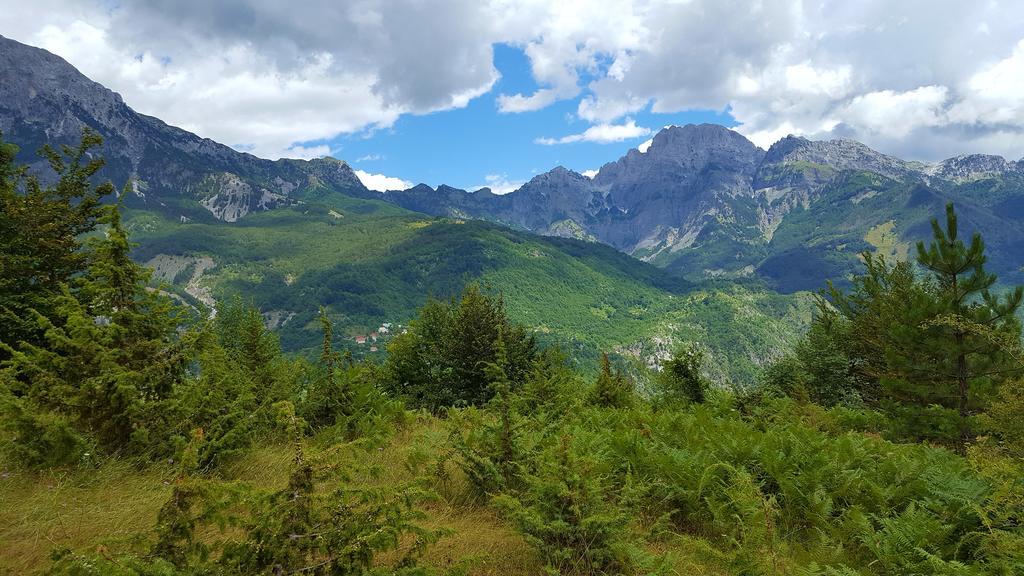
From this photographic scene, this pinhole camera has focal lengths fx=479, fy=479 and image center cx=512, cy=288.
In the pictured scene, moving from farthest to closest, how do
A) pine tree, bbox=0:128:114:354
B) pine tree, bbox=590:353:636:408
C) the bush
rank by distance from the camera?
pine tree, bbox=590:353:636:408
pine tree, bbox=0:128:114:354
the bush

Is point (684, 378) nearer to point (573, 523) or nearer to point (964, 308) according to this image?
point (964, 308)

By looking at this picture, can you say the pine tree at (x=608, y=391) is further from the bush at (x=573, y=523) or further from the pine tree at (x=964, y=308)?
the bush at (x=573, y=523)

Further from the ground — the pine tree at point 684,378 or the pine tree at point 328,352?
the pine tree at point 328,352

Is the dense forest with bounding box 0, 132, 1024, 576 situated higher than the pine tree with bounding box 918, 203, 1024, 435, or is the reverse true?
the pine tree with bounding box 918, 203, 1024, 435

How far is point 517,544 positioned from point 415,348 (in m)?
12.1

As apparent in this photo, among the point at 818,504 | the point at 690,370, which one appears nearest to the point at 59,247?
the point at 818,504

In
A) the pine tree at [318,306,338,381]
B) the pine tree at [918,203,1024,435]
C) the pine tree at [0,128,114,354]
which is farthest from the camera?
the pine tree at [918,203,1024,435]

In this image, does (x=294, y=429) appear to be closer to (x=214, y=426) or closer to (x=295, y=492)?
(x=295, y=492)

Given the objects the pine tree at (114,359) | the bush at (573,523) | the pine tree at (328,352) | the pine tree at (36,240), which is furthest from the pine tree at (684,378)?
the pine tree at (36,240)

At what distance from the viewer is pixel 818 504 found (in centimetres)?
607

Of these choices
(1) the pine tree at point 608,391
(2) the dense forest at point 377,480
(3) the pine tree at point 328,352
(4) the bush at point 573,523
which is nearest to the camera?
(2) the dense forest at point 377,480

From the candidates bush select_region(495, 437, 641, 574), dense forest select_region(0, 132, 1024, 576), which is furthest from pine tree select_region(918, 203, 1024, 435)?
bush select_region(495, 437, 641, 574)

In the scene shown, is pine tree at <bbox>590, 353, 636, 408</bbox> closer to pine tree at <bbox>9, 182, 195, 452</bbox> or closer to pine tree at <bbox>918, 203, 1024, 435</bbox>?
pine tree at <bbox>918, 203, 1024, 435</bbox>

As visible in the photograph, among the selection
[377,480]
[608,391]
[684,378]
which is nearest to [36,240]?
[377,480]
